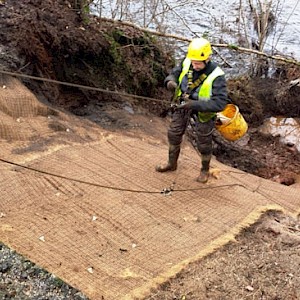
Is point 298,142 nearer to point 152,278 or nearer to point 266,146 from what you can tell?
point 266,146

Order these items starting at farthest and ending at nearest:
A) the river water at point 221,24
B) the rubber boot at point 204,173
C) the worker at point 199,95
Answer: the river water at point 221,24 < the rubber boot at point 204,173 < the worker at point 199,95

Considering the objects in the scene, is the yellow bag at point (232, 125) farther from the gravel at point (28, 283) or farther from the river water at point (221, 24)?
the river water at point (221, 24)

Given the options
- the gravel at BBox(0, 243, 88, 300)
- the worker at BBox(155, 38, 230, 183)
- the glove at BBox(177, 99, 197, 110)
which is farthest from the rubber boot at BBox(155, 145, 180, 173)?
the gravel at BBox(0, 243, 88, 300)

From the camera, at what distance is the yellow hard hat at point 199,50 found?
17.0 feet

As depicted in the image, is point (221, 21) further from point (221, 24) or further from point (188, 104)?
point (188, 104)

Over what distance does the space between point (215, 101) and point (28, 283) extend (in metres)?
2.58

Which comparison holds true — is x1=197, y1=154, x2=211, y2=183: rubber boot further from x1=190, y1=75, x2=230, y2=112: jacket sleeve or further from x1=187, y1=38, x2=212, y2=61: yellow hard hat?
x1=187, y1=38, x2=212, y2=61: yellow hard hat

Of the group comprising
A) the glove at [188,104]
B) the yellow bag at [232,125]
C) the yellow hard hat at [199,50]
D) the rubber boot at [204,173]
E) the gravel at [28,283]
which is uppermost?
the yellow hard hat at [199,50]

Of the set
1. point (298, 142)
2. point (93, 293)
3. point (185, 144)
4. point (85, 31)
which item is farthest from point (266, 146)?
point (93, 293)

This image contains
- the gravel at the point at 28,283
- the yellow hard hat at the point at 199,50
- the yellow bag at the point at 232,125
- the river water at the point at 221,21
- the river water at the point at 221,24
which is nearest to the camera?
the gravel at the point at 28,283

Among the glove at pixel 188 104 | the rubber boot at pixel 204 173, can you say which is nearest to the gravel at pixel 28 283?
the glove at pixel 188 104

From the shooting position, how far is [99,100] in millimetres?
8711

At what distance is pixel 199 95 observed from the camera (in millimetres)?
5410

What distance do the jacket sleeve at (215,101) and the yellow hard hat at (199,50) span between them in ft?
0.95
